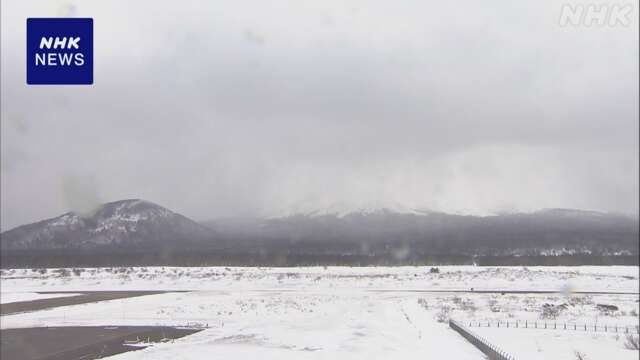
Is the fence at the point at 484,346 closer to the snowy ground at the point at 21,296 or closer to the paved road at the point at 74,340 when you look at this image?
the paved road at the point at 74,340

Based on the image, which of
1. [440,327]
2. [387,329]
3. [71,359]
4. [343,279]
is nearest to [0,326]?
[71,359]

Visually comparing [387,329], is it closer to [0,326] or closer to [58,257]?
[0,326]

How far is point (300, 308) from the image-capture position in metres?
42.3

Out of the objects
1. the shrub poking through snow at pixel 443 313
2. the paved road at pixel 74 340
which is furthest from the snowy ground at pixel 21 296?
the shrub poking through snow at pixel 443 313

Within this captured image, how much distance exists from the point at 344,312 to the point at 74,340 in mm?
17945

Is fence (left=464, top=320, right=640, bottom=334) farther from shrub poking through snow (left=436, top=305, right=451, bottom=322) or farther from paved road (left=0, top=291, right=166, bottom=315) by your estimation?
paved road (left=0, top=291, right=166, bottom=315)

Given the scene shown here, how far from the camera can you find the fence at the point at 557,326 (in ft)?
109

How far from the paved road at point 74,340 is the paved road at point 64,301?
1237 cm

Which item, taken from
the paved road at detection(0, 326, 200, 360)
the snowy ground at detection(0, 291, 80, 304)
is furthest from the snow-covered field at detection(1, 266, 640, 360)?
the paved road at detection(0, 326, 200, 360)

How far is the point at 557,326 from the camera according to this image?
34.3 meters

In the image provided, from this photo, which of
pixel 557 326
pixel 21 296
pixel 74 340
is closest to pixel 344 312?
pixel 557 326

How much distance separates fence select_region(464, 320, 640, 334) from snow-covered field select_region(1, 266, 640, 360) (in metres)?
1.57

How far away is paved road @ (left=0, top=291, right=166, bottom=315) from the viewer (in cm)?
4309

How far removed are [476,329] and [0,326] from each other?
2708cm
